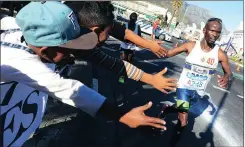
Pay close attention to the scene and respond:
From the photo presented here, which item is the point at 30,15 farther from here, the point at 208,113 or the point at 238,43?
the point at 238,43

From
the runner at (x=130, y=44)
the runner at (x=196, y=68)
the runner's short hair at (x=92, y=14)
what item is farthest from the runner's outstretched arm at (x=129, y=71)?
the runner at (x=130, y=44)

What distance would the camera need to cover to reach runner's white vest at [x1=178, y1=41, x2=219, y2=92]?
4637mm

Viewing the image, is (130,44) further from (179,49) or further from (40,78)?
(40,78)

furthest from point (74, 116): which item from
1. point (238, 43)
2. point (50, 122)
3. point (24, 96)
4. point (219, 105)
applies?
point (238, 43)

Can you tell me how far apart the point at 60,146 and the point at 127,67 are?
5.01 ft

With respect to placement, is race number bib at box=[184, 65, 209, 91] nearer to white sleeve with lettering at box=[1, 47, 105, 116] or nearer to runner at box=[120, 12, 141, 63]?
white sleeve with lettering at box=[1, 47, 105, 116]

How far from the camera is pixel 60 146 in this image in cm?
378

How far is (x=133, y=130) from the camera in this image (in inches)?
186

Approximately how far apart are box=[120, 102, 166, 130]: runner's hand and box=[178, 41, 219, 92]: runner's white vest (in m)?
2.93

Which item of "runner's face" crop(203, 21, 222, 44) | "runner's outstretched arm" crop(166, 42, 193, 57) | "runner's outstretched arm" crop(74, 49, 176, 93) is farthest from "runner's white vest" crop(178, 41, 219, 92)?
"runner's outstretched arm" crop(74, 49, 176, 93)

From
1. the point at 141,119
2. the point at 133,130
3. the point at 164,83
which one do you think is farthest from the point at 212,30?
the point at 141,119

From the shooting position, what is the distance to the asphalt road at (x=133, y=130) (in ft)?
13.4

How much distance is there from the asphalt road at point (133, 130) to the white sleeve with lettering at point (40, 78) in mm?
435

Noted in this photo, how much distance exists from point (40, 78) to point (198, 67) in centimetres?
331
